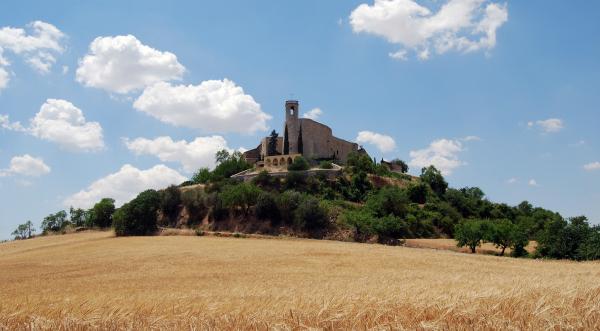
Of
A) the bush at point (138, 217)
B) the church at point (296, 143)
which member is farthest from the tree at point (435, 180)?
the bush at point (138, 217)

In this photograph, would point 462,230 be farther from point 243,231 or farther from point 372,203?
point 243,231

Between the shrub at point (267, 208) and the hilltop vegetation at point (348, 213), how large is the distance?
0.47 feet

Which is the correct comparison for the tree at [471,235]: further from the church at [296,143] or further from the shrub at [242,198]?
the church at [296,143]

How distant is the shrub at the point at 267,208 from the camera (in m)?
71.1

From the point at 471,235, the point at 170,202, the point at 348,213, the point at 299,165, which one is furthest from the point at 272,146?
the point at 471,235

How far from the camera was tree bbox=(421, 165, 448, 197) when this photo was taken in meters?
101

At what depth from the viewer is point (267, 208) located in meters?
71.2

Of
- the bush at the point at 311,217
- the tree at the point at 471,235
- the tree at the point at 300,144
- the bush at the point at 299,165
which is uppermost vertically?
the tree at the point at 300,144

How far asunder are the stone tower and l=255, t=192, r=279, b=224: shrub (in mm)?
34050

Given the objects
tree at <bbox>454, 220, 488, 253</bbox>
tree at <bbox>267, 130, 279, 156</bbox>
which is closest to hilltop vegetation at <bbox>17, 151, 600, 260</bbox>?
tree at <bbox>454, 220, 488, 253</bbox>

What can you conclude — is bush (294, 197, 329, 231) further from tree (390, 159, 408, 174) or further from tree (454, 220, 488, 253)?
tree (390, 159, 408, 174)

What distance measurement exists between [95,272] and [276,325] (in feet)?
96.5

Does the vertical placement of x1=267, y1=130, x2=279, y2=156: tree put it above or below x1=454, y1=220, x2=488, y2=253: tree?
above

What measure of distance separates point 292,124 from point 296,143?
4.23 meters
